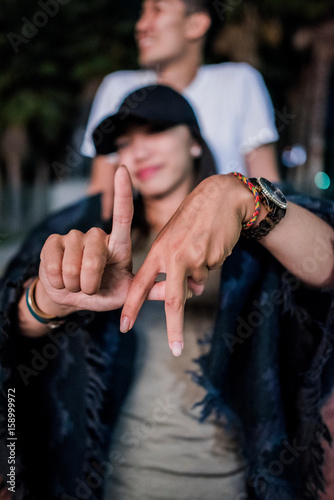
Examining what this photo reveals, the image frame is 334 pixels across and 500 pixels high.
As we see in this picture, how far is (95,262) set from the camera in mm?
357

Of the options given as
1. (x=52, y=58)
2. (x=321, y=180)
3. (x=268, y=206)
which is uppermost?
(x=52, y=58)

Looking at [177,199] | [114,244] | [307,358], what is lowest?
[307,358]

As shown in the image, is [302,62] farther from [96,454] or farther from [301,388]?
[96,454]

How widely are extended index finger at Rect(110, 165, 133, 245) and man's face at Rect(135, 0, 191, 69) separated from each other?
0.65 meters

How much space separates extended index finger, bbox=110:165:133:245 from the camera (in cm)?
37

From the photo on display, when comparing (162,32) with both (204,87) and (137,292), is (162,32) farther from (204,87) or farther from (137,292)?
(137,292)

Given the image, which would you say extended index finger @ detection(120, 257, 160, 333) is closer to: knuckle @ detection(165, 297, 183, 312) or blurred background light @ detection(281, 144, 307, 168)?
knuckle @ detection(165, 297, 183, 312)

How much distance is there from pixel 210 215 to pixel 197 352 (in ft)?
1.04

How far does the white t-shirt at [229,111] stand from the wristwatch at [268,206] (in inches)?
13.0

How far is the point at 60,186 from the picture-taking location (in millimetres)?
1135

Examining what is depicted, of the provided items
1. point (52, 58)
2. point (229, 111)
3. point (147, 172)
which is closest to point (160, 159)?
point (147, 172)

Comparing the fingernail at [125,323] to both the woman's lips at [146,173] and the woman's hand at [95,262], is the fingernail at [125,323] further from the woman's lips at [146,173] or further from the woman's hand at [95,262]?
the woman's lips at [146,173]

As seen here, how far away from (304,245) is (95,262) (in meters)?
0.27

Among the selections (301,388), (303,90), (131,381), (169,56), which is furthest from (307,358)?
(303,90)
